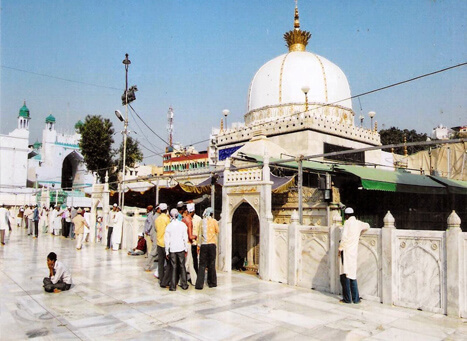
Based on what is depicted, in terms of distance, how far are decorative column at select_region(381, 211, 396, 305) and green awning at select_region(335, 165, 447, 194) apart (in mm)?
4091

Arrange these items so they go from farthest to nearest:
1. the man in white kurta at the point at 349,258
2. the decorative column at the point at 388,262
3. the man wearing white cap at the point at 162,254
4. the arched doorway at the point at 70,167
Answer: the arched doorway at the point at 70,167 → the man wearing white cap at the point at 162,254 → the man in white kurta at the point at 349,258 → the decorative column at the point at 388,262

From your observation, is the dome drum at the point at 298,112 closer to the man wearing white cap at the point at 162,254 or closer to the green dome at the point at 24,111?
the man wearing white cap at the point at 162,254

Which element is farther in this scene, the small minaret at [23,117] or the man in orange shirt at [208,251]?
the small minaret at [23,117]

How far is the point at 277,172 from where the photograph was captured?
13297mm

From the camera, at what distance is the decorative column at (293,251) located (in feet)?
28.9

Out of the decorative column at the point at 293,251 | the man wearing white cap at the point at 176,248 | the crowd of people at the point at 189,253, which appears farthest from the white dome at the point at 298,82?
the man wearing white cap at the point at 176,248

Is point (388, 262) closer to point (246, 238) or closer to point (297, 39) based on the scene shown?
point (246, 238)

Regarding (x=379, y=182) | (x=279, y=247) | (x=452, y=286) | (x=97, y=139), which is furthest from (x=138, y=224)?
(x=97, y=139)

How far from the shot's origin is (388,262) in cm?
709

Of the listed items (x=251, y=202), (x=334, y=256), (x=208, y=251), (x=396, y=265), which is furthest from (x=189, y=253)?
(x=396, y=265)

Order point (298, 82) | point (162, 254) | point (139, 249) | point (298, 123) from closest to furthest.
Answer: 1. point (162, 254)
2. point (139, 249)
3. point (298, 123)
4. point (298, 82)

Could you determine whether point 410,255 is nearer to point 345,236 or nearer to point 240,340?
point 345,236

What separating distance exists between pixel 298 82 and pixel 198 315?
19.6m

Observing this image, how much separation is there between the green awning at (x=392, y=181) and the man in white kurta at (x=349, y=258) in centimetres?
409
